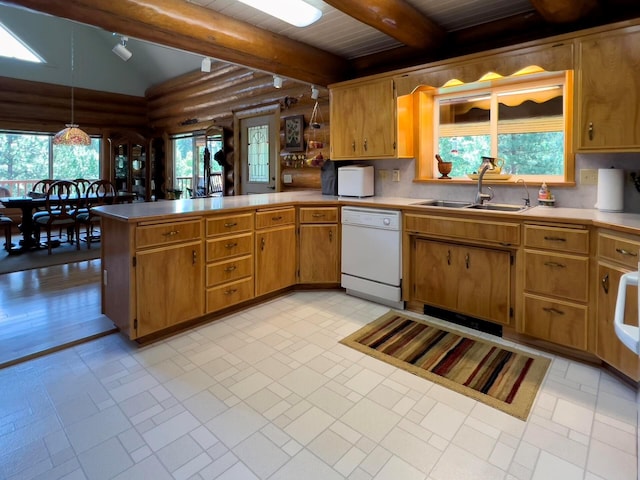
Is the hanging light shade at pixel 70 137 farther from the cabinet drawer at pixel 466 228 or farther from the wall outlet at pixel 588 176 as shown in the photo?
the wall outlet at pixel 588 176

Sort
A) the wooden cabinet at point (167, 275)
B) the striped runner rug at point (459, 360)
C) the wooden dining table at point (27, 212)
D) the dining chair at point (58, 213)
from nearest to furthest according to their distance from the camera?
1. the striped runner rug at point (459, 360)
2. the wooden cabinet at point (167, 275)
3. the wooden dining table at point (27, 212)
4. the dining chair at point (58, 213)

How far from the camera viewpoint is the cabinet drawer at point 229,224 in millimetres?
3024

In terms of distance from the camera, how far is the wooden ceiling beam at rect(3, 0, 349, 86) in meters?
2.46

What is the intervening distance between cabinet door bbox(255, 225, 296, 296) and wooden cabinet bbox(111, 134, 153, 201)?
5.36 meters

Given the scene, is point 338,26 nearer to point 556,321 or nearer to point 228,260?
point 228,260

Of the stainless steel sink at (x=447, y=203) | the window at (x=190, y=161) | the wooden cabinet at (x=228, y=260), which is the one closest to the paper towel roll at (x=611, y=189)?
the stainless steel sink at (x=447, y=203)

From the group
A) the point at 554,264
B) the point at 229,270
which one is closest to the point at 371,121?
the point at 229,270

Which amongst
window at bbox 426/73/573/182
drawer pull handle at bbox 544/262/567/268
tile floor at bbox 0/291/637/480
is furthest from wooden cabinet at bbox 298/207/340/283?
drawer pull handle at bbox 544/262/567/268

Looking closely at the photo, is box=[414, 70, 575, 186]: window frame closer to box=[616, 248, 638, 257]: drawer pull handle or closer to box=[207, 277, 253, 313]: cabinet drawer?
box=[616, 248, 638, 257]: drawer pull handle

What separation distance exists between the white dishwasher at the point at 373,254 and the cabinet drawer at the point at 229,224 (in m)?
0.94

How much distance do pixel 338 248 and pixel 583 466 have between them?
255 centimetres

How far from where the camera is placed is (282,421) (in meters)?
1.93

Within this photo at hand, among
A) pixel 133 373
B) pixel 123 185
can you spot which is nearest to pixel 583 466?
pixel 133 373

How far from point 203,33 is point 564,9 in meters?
2.53
